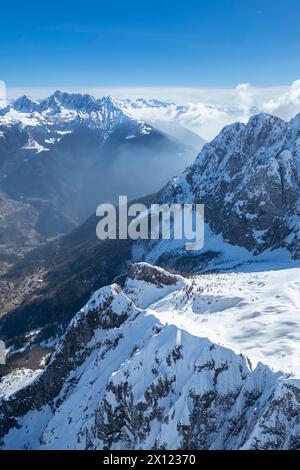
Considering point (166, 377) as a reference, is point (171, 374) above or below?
above

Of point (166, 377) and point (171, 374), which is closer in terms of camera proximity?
point (166, 377)

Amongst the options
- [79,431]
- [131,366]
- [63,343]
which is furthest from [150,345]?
[63,343]

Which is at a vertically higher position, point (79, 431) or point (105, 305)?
point (105, 305)

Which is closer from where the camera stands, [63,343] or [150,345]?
[150,345]

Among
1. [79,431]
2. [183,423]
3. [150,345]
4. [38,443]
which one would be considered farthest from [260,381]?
[38,443]

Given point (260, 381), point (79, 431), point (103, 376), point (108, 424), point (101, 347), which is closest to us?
point (260, 381)
